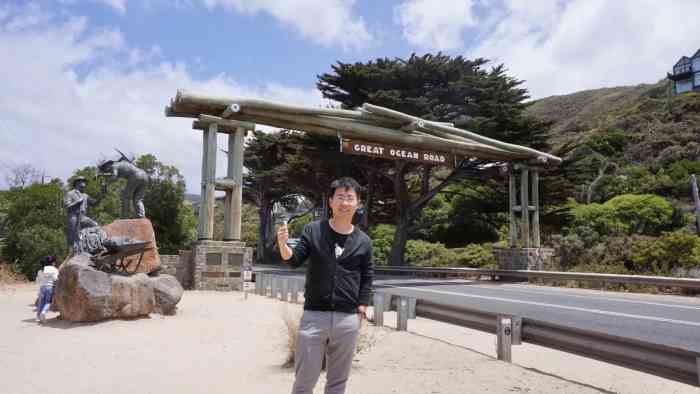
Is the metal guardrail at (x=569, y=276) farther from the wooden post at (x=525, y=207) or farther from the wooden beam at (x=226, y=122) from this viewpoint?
the wooden beam at (x=226, y=122)

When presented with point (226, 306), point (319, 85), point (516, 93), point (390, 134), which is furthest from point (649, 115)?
point (226, 306)

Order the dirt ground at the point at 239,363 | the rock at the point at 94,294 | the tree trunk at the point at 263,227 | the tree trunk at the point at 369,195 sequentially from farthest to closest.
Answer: the tree trunk at the point at 263,227 → the tree trunk at the point at 369,195 → the rock at the point at 94,294 → the dirt ground at the point at 239,363

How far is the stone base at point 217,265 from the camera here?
13.1 m

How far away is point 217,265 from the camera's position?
13195mm

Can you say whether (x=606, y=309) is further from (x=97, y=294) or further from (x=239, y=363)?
(x=97, y=294)

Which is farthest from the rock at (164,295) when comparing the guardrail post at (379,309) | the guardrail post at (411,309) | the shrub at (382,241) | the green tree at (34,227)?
the shrub at (382,241)

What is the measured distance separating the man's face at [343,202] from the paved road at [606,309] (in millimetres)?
3844

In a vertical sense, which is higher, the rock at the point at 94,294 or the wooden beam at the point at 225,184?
the wooden beam at the point at 225,184

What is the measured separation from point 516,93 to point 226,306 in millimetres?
16776

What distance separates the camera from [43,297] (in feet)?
27.1

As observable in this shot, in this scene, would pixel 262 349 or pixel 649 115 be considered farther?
pixel 649 115

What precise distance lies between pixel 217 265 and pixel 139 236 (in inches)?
133

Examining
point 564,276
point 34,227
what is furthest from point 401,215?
point 34,227

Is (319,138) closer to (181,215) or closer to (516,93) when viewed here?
(181,215)
